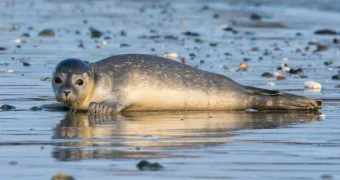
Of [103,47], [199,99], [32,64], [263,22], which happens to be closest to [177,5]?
[263,22]

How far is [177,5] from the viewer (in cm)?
3350

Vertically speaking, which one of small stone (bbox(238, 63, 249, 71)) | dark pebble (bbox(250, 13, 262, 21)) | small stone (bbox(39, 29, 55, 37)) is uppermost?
dark pebble (bbox(250, 13, 262, 21))

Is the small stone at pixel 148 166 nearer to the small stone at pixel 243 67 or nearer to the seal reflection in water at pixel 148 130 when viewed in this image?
the seal reflection in water at pixel 148 130

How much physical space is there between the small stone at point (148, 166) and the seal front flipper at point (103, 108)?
10.4ft

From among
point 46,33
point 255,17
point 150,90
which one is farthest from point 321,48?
point 255,17

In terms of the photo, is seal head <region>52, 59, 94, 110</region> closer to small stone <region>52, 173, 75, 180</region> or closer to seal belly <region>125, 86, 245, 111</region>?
seal belly <region>125, 86, 245, 111</region>

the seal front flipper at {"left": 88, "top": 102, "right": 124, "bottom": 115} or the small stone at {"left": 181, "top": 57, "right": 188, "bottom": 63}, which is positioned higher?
the small stone at {"left": 181, "top": 57, "right": 188, "bottom": 63}

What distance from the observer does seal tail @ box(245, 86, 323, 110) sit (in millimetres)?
10250

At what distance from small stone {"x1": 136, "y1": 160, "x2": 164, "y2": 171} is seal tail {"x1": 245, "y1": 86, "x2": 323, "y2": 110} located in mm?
3941

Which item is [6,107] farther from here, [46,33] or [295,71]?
[46,33]

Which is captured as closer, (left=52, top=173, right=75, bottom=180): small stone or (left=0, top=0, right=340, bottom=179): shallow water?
(left=52, top=173, right=75, bottom=180): small stone

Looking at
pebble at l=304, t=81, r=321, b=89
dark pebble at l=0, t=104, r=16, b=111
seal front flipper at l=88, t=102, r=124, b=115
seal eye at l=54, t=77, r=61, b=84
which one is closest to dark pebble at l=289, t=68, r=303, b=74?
pebble at l=304, t=81, r=321, b=89

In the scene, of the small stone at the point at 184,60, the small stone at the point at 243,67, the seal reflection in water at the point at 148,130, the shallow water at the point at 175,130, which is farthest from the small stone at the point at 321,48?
the seal reflection in water at the point at 148,130

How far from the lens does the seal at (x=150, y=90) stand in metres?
9.92
